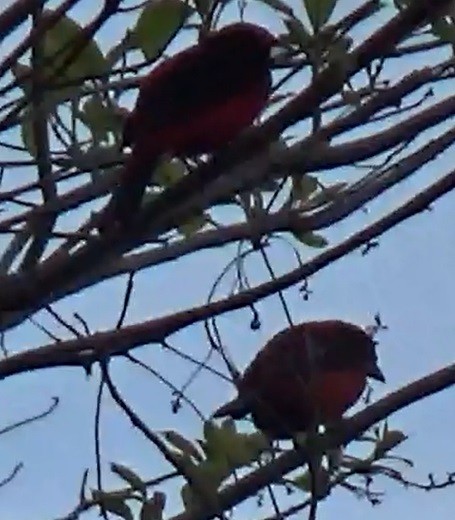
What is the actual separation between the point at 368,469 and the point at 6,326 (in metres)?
0.37

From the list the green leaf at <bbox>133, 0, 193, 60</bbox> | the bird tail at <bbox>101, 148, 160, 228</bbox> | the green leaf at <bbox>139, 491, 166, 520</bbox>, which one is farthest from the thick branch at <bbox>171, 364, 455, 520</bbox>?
the green leaf at <bbox>133, 0, 193, 60</bbox>

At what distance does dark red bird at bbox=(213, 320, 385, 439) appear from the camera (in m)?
1.53

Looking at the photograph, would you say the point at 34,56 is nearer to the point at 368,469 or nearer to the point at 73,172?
the point at 73,172

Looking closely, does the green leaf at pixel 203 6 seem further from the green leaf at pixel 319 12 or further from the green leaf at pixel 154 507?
the green leaf at pixel 154 507

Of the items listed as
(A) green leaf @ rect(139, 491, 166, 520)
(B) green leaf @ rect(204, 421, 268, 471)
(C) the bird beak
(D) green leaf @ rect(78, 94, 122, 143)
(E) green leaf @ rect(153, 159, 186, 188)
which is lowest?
(A) green leaf @ rect(139, 491, 166, 520)

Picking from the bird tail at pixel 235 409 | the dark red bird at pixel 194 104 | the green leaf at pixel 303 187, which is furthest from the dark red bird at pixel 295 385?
the dark red bird at pixel 194 104

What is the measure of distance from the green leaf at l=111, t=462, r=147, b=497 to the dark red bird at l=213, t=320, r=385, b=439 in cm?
11

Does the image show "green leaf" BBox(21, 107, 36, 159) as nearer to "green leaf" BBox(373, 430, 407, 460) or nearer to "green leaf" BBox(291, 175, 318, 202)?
"green leaf" BBox(291, 175, 318, 202)

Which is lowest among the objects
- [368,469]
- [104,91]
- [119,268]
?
[368,469]

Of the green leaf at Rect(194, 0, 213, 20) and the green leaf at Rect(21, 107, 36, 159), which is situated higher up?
the green leaf at Rect(21, 107, 36, 159)

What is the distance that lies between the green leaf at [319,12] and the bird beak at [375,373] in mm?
Result: 478

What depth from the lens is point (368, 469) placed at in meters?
1.48

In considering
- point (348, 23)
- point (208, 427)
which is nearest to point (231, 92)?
point (348, 23)

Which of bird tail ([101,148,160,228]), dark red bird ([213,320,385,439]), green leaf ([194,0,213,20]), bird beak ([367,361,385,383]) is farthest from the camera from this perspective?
bird beak ([367,361,385,383])
